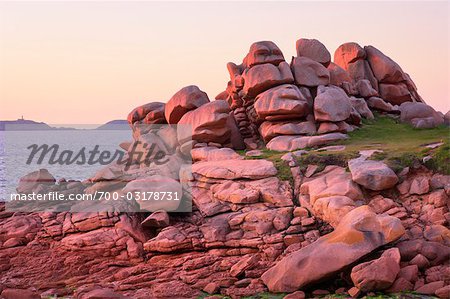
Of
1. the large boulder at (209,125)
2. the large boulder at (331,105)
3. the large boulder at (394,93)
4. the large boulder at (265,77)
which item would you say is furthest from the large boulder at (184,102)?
the large boulder at (394,93)

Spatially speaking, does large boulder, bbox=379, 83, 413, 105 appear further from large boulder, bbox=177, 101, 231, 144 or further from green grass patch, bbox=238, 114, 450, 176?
large boulder, bbox=177, 101, 231, 144

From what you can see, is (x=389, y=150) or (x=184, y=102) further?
(x=184, y=102)

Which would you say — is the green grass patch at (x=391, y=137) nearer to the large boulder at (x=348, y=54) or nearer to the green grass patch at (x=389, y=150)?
the green grass patch at (x=389, y=150)

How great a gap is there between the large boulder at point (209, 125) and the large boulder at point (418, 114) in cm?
1123

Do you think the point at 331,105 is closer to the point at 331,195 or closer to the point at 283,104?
the point at 283,104

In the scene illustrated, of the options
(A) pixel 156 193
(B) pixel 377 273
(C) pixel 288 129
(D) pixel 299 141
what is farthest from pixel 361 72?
(B) pixel 377 273

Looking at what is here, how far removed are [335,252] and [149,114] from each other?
2003 centimetres

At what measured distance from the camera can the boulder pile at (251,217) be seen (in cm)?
1609

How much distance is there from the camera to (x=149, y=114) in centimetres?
3325

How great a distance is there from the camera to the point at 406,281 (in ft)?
49.8

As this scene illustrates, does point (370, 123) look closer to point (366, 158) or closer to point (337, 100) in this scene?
point (337, 100)

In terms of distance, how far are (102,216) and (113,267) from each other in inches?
120

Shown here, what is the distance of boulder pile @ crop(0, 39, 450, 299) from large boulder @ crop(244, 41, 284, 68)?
0.07 metres

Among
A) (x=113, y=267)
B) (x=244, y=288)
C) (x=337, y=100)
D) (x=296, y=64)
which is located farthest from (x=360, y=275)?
(x=296, y=64)
